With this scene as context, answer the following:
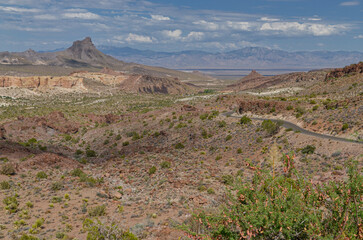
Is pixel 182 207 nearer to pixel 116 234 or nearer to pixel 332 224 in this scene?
pixel 116 234

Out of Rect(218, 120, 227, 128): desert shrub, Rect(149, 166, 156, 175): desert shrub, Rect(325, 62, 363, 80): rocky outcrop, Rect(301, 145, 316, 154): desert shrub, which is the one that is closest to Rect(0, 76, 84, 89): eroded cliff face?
Rect(218, 120, 227, 128): desert shrub

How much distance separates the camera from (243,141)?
35438 millimetres

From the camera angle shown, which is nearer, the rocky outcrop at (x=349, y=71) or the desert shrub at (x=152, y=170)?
the desert shrub at (x=152, y=170)

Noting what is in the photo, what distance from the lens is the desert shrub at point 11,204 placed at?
17.6 metres

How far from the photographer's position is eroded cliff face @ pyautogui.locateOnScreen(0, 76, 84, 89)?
11406 centimetres

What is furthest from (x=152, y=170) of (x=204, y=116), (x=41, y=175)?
(x=204, y=116)

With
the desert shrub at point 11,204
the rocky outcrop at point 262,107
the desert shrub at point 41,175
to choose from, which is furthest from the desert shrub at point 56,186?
the rocky outcrop at point 262,107

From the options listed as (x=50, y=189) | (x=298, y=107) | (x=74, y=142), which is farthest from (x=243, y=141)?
(x=74, y=142)

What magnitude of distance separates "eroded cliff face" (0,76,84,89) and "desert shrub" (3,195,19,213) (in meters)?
107

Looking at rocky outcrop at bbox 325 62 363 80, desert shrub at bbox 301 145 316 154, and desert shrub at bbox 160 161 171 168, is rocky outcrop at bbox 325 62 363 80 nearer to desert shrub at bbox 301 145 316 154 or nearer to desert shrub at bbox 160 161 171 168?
desert shrub at bbox 301 145 316 154

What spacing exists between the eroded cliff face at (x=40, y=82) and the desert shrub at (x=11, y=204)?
352 feet

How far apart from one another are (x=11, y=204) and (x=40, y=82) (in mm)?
113726

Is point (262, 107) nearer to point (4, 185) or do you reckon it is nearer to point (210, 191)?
point (210, 191)

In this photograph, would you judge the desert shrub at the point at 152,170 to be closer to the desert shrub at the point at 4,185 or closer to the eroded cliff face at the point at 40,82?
the desert shrub at the point at 4,185
